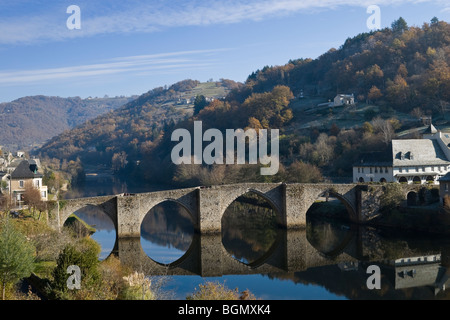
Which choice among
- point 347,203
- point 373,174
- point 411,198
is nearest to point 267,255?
point 347,203

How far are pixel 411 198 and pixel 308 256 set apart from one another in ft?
46.8

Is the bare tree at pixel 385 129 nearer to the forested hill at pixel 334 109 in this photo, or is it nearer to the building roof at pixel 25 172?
the forested hill at pixel 334 109

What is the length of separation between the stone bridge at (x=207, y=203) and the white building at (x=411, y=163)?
20.7 feet

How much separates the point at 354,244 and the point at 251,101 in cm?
5554

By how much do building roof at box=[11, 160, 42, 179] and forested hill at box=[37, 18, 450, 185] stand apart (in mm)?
23337

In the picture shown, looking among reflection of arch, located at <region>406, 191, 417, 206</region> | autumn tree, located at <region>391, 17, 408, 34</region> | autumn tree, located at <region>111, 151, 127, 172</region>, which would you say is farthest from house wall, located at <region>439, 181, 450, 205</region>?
autumn tree, located at <region>111, 151, 127, 172</region>

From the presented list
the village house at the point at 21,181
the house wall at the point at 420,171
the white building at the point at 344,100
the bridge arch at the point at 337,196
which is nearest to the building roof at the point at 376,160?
the house wall at the point at 420,171

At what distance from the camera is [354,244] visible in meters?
35.8

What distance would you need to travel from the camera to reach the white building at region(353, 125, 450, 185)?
150 feet

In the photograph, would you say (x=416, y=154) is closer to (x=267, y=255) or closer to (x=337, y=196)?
(x=337, y=196)

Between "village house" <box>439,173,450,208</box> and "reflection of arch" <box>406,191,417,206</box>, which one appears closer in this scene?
"village house" <box>439,173,450,208</box>

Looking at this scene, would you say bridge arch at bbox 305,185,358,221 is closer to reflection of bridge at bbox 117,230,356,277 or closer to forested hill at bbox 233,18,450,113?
reflection of bridge at bbox 117,230,356,277
